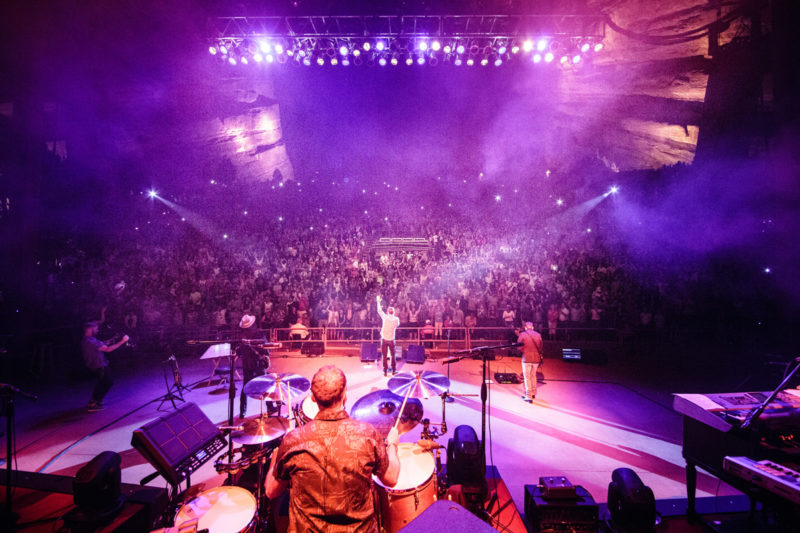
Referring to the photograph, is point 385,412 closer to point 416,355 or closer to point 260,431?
point 260,431

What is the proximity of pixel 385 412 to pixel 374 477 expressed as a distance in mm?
534

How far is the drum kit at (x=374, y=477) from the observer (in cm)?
238

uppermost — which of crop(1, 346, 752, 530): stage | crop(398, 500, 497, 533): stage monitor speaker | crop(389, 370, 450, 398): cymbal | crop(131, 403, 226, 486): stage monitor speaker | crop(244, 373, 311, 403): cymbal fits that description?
crop(398, 500, 497, 533): stage monitor speaker

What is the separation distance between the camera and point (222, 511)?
240 cm

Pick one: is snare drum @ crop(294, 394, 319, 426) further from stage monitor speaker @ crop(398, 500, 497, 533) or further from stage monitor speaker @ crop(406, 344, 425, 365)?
stage monitor speaker @ crop(406, 344, 425, 365)

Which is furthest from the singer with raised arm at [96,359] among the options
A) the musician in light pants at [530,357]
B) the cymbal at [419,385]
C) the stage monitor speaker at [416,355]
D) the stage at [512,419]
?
the musician in light pants at [530,357]

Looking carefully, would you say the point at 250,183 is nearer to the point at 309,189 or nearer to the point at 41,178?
the point at 309,189

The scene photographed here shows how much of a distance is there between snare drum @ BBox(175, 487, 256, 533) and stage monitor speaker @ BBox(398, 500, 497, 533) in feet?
5.50

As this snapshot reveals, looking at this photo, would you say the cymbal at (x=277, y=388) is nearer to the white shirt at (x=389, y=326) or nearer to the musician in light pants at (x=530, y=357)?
the white shirt at (x=389, y=326)

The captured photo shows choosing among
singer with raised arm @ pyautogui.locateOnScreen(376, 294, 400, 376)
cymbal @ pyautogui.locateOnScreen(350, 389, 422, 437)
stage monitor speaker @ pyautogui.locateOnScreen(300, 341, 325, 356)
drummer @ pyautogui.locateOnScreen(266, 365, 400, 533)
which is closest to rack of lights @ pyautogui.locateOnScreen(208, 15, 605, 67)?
singer with raised arm @ pyautogui.locateOnScreen(376, 294, 400, 376)

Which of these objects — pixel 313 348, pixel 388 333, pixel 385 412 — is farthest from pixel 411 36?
pixel 313 348

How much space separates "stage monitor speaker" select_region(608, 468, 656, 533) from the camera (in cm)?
262

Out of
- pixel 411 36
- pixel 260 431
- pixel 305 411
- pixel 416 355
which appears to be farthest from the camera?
pixel 416 355

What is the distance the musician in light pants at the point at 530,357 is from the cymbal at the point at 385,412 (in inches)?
150
